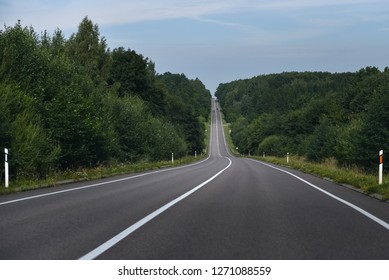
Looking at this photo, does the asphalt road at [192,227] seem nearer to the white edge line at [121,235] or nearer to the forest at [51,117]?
the white edge line at [121,235]

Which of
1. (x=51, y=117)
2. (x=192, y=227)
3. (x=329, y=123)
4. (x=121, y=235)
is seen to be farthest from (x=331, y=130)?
(x=121, y=235)

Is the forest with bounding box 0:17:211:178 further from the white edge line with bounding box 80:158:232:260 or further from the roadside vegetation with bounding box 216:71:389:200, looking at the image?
the roadside vegetation with bounding box 216:71:389:200

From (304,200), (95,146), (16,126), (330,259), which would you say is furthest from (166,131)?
(330,259)

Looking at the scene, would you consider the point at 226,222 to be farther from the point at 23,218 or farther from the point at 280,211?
the point at 23,218

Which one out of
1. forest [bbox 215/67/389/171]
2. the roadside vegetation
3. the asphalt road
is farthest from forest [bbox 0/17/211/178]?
forest [bbox 215/67/389/171]

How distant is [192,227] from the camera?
8.27 metres

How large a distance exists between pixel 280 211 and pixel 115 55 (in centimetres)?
6431

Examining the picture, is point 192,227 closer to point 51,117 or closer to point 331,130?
point 51,117

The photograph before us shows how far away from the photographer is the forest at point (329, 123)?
149 feet

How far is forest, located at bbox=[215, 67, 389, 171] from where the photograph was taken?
4538 cm

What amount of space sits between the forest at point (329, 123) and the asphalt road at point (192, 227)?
87.7 feet

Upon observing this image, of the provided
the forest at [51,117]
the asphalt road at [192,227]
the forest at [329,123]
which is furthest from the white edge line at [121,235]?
the forest at [329,123]

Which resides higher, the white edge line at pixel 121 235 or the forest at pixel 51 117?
the forest at pixel 51 117

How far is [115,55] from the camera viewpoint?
71.8 metres
